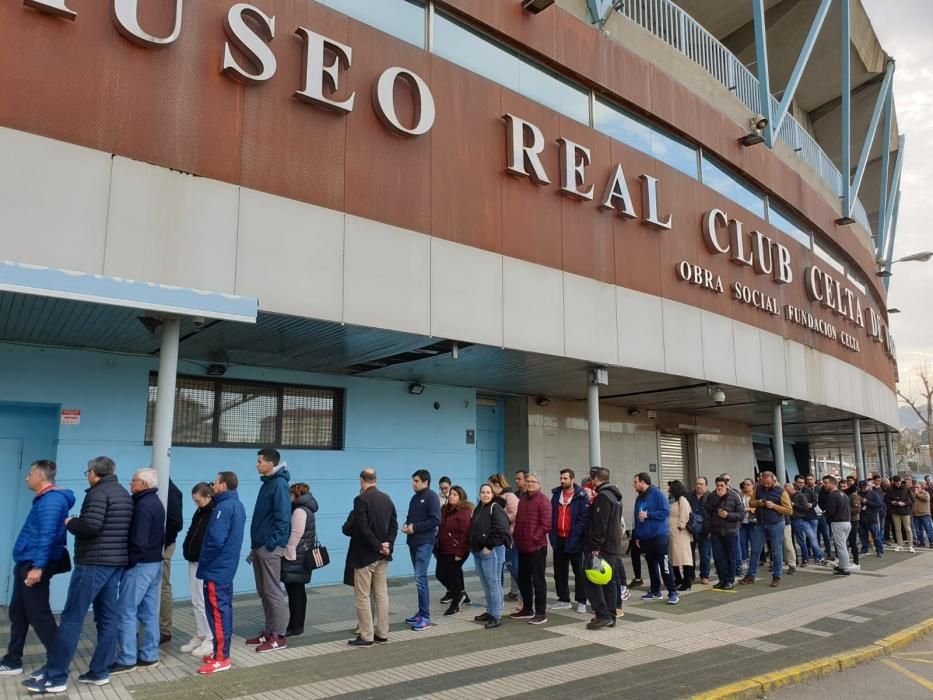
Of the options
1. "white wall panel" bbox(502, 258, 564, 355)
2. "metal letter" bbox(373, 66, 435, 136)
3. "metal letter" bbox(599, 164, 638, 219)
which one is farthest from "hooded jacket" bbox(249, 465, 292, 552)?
"metal letter" bbox(599, 164, 638, 219)

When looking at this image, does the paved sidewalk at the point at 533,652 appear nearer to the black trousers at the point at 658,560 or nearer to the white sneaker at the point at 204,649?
the white sneaker at the point at 204,649

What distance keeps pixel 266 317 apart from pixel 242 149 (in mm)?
1949

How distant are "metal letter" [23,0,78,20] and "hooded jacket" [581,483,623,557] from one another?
7.58 metres

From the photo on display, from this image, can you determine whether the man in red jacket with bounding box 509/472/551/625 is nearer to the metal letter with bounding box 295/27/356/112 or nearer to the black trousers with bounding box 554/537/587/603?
the black trousers with bounding box 554/537/587/603

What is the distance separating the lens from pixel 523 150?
10688 mm

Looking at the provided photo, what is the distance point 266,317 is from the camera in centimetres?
783

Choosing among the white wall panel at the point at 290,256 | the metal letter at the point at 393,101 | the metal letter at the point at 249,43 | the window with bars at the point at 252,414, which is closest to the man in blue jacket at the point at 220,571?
the white wall panel at the point at 290,256

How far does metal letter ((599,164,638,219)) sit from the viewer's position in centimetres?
1201

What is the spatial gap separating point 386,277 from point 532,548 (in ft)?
12.6

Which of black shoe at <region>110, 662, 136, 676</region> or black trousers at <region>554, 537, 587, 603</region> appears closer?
black shoe at <region>110, 662, 136, 676</region>

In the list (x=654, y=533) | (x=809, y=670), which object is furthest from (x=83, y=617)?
(x=654, y=533)

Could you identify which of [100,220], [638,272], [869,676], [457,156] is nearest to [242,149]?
[100,220]

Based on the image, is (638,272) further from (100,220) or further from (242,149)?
(100,220)

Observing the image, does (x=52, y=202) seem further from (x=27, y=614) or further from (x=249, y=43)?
(x=27, y=614)
